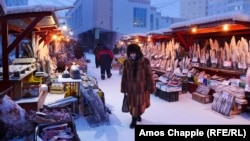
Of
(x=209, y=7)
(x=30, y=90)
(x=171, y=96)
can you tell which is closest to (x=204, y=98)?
(x=171, y=96)

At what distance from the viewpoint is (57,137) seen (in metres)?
3.80

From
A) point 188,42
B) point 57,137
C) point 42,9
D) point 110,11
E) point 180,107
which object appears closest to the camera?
point 57,137

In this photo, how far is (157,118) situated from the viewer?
6066 millimetres

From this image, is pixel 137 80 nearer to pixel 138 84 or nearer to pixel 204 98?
pixel 138 84

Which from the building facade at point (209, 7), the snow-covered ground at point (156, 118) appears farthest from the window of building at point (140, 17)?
the snow-covered ground at point (156, 118)

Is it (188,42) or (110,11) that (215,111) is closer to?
(188,42)

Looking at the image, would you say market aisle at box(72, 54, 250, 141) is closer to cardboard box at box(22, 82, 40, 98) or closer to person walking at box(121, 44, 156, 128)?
person walking at box(121, 44, 156, 128)

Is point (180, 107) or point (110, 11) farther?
point (110, 11)

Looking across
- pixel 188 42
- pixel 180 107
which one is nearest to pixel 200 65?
pixel 188 42

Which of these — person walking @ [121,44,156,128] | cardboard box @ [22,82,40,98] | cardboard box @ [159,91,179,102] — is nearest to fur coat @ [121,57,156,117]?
person walking @ [121,44,156,128]

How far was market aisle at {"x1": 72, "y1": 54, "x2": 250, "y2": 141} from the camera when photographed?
16.2 feet

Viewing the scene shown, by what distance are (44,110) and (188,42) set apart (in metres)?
5.73

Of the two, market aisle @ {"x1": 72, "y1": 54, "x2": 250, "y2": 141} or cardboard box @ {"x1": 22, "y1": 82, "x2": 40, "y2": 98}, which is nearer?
market aisle @ {"x1": 72, "y1": 54, "x2": 250, "y2": 141}

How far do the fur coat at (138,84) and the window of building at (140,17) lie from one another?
29.9 m
